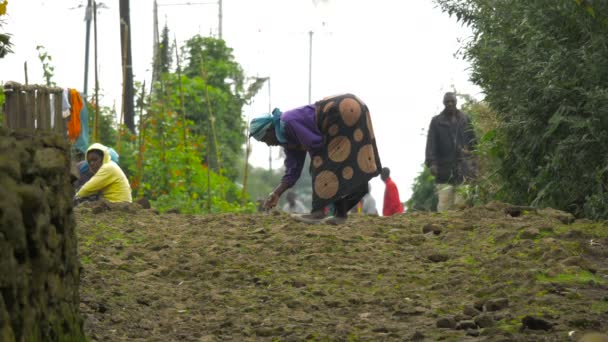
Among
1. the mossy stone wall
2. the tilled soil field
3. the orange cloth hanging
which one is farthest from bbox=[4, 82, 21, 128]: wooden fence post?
the orange cloth hanging

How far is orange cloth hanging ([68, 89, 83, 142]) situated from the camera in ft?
52.5

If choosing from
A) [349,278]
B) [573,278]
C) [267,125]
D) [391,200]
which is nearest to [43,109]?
[267,125]

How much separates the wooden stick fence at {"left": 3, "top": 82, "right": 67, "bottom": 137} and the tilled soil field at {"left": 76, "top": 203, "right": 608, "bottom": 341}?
1.03 m

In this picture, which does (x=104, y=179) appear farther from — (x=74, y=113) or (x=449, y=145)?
(x=449, y=145)

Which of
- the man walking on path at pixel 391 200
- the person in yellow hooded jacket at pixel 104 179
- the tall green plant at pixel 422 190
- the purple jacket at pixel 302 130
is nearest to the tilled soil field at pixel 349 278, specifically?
the purple jacket at pixel 302 130

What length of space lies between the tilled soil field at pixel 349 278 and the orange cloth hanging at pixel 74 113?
12.1 feet

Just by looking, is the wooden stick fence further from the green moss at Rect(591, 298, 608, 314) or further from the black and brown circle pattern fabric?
the green moss at Rect(591, 298, 608, 314)

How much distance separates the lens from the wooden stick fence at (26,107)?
9.88m

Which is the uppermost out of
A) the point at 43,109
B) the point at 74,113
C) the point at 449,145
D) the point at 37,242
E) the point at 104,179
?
the point at 74,113

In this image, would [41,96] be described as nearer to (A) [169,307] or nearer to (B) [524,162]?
(A) [169,307]

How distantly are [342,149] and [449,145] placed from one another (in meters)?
4.98

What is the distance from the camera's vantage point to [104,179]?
1439 cm

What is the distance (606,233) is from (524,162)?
88.0 inches

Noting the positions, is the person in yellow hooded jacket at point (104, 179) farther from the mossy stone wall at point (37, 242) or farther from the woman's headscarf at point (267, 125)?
the mossy stone wall at point (37, 242)
